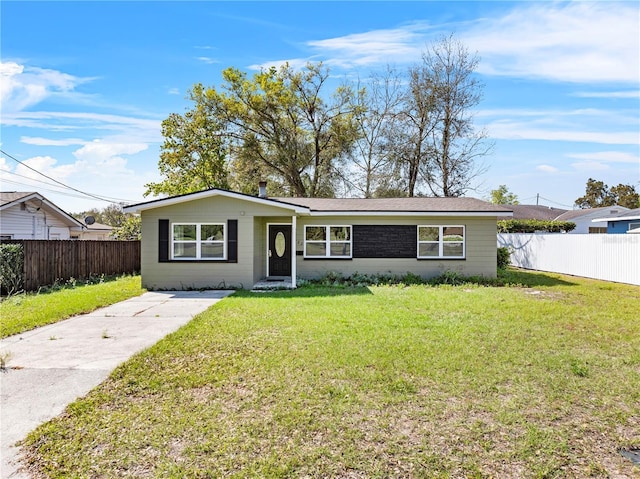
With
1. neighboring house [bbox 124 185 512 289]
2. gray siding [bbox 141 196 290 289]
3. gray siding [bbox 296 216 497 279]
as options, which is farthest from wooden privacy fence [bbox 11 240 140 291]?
gray siding [bbox 296 216 497 279]

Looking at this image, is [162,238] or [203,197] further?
[162,238]

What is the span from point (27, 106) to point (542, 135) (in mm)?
24468

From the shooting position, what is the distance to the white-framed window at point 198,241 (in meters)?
12.3

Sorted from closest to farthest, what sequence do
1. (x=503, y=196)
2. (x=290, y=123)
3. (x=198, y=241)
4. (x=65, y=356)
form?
(x=65, y=356) < (x=198, y=241) < (x=290, y=123) < (x=503, y=196)

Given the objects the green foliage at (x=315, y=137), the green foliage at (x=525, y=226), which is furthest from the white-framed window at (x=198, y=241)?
the green foliage at (x=525, y=226)

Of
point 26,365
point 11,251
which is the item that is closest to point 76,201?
point 11,251

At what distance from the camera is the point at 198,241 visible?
12297 mm

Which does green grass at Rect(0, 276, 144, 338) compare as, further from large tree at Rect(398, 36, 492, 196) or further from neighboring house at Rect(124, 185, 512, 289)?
large tree at Rect(398, 36, 492, 196)

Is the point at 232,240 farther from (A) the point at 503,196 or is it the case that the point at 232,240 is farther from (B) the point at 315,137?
(A) the point at 503,196

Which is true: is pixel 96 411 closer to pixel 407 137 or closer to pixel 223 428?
pixel 223 428

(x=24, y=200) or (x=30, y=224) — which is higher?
(x=24, y=200)

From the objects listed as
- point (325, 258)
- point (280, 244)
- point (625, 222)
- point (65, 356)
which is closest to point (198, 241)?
point (280, 244)

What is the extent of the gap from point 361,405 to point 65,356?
4.21 m

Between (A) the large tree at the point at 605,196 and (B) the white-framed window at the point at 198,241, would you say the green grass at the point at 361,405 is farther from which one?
(A) the large tree at the point at 605,196
